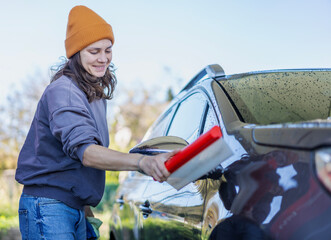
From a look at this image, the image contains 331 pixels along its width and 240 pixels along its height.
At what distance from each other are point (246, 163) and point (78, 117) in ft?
2.73

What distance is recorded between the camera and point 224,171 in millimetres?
1838

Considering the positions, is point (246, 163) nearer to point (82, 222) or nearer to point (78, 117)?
point (78, 117)

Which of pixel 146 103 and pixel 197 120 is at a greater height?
pixel 197 120

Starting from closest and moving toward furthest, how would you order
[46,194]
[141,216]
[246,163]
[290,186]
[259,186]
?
[290,186] < [259,186] < [246,163] < [46,194] < [141,216]

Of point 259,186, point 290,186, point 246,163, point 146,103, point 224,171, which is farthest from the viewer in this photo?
point 146,103

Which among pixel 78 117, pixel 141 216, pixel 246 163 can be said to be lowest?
pixel 141 216

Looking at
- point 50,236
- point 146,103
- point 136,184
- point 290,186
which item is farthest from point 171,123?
point 146,103

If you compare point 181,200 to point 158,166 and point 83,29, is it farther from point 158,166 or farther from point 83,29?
point 83,29

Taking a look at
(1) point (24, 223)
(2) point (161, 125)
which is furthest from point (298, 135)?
(2) point (161, 125)

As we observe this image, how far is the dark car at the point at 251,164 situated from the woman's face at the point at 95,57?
1.63 feet

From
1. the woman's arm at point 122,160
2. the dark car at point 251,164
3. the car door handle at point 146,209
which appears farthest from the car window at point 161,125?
the woman's arm at point 122,160

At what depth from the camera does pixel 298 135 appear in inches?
56.1

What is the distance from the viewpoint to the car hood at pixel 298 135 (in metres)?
1.34

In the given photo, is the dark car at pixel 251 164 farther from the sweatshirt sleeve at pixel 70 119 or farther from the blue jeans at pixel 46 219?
the blue jeans at pixel 46 219
